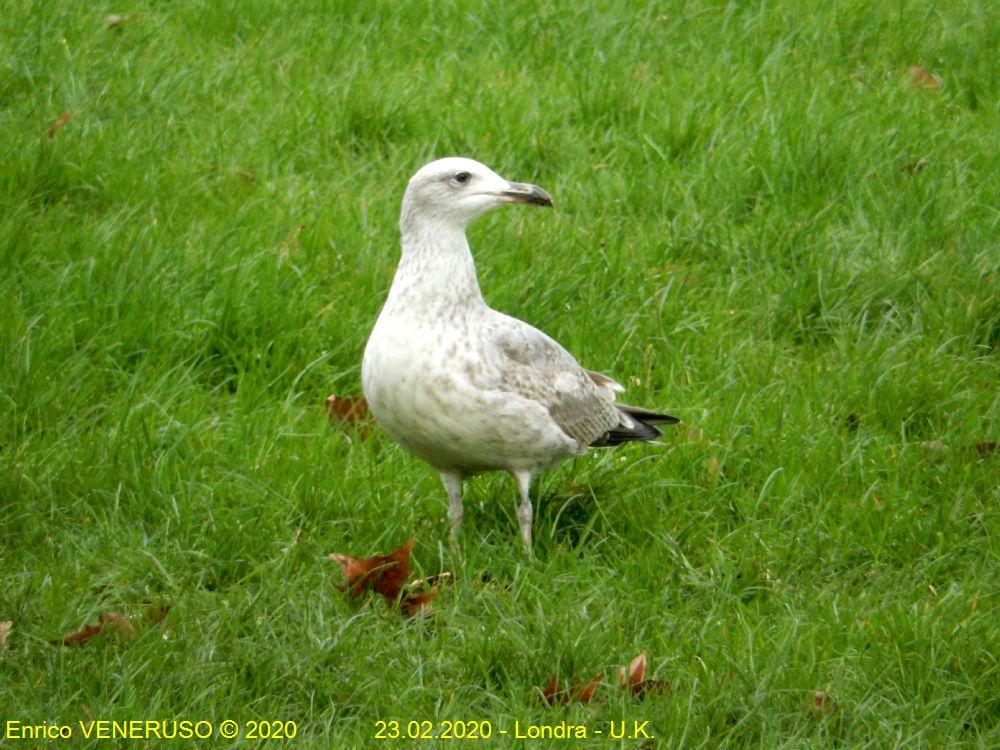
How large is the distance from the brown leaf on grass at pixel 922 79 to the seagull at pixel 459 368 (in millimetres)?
3849

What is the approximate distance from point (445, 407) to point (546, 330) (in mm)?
1724

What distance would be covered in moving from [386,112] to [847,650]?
4.13 m

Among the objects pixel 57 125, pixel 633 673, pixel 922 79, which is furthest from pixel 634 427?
pixel 922 79

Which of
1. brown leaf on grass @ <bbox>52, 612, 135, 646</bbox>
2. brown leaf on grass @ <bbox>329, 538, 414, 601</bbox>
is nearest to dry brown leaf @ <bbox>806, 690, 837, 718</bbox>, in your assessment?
Answer: brown leaf on grass @ <bbox>329, 538, 414, 601</bbox>

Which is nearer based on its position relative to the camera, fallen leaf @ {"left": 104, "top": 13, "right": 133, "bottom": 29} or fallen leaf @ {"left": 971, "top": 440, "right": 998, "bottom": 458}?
fallen leaf @ {"left": 971, "top": 440, "right": 998, "bottom": 458}

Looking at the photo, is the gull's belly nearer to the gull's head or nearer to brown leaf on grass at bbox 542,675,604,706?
the gull's head

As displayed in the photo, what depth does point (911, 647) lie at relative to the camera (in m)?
4.23

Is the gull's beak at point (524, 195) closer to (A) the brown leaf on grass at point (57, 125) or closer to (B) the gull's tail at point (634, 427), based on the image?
(B) the gull's tail at point (634, 427)

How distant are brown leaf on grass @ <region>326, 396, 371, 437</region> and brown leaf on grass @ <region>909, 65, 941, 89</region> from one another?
398 centimetres

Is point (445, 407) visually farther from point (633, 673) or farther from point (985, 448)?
point (985, 448)

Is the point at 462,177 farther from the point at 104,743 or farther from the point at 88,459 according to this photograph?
the point at 104,743

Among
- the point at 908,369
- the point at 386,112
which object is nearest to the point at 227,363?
the point at 386,112

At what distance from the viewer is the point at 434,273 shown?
15.4 feet

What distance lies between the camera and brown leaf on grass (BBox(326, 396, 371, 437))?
5.55 metres
